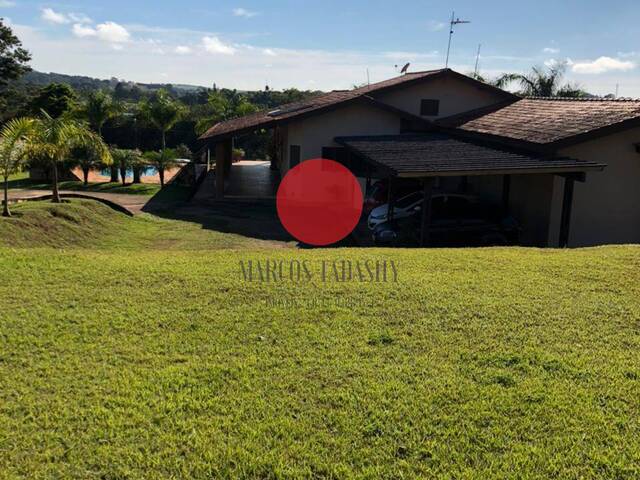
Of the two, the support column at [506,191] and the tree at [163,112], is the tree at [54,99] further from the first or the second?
the support column at [506,191]

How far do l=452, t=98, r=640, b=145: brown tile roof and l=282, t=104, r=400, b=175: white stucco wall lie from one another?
303 centimetres

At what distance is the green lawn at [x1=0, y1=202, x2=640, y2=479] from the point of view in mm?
3590

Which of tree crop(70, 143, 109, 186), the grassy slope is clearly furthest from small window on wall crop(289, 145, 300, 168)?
tree crop(70, 143, 109, 186)

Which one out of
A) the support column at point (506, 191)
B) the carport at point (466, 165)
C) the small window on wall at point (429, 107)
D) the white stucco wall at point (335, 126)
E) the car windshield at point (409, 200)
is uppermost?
the small window on wall at point (429, 107)

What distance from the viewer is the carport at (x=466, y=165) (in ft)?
39.9

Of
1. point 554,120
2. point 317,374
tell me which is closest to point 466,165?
point 554,120

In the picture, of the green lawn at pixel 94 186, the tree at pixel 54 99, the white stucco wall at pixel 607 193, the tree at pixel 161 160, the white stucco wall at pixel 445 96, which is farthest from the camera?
the tree at pixel 54 99

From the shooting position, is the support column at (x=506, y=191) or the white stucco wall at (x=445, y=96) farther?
the white stucco wall at (x=445, y=96)

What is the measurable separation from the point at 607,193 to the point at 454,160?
4.65 meters

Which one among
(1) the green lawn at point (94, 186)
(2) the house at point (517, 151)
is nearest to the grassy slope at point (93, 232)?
(2) the house at point (517, 151)

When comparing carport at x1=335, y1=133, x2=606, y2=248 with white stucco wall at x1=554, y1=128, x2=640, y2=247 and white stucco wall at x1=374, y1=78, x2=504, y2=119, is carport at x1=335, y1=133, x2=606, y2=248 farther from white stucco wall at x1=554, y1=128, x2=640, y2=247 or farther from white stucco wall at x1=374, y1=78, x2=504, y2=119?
white stucco wall at x1=374, y1=78, x2=504, y2=119

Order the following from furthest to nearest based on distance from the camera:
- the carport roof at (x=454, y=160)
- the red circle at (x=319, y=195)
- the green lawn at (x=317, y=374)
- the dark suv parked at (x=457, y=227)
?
1. the red circle at (x=319, y=195)
2. the dark suv parked at (x=457, y=227)
3. the carport roof at (x=454, y=160)
4. the green lawn at (x=317, y=374)

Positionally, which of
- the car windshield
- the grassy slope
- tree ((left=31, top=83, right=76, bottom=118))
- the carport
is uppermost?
tree ((left=31, top=83, right=76, bottom=118))

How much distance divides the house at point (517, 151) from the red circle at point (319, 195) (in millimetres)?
456
